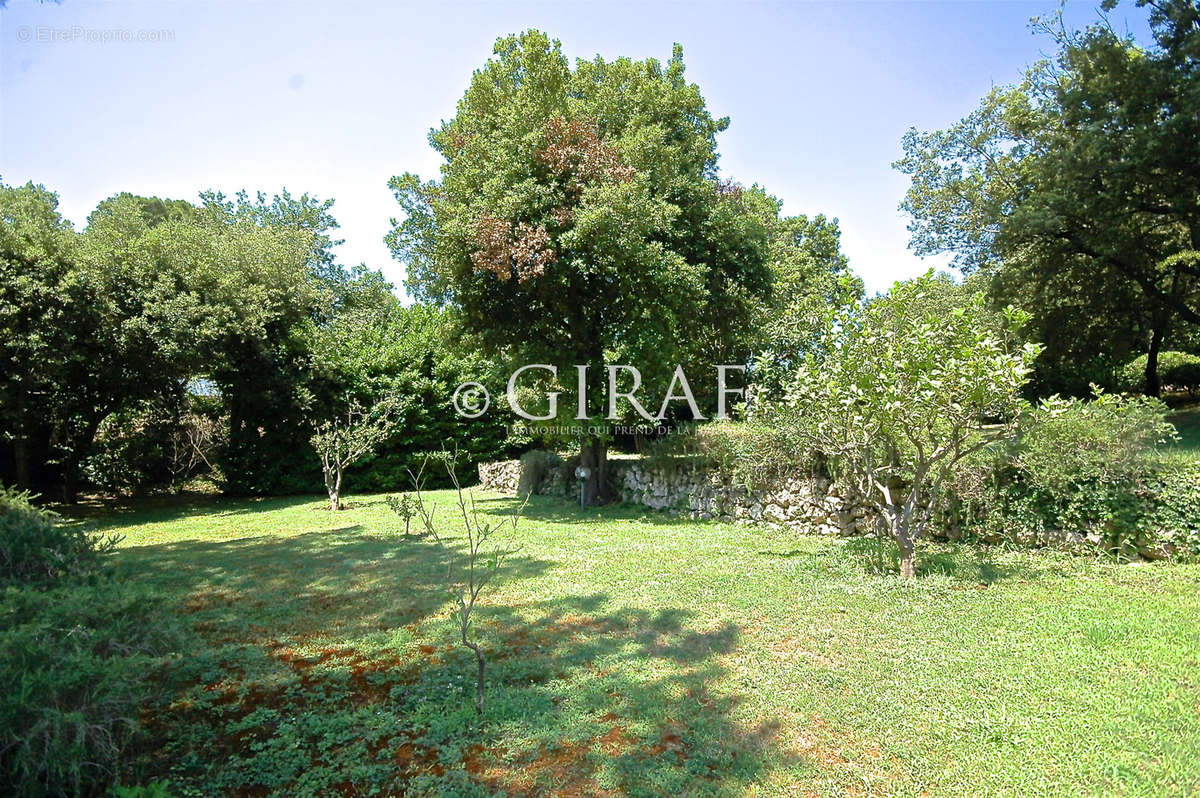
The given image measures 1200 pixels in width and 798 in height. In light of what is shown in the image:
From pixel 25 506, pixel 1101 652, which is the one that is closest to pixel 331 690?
pixel 25 506

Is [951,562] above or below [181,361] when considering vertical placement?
below

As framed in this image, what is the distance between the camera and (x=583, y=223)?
9.01 m

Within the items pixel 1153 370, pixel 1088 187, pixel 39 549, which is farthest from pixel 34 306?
pixel 1153 370

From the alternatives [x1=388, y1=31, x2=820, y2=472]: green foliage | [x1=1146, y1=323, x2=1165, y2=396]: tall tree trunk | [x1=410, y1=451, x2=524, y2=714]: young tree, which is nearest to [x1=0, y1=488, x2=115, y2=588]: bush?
[x1=410, y1=451, x2=524, y2=714]: young tree

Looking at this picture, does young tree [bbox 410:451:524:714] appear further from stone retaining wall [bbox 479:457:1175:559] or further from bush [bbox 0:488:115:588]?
stone retaining wall [bbox 479:457:1175:559]

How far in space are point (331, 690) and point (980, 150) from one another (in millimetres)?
20236

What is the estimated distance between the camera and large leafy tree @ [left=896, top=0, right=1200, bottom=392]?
11.8 metres

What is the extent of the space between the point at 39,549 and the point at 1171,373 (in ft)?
91.4

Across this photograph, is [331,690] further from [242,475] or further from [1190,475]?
[242,475]

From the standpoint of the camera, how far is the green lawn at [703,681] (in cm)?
281

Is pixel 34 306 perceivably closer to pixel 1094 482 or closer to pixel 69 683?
pixel 69 683

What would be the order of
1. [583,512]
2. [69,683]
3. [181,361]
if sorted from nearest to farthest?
[69,683]
[583,512]
[181,361]

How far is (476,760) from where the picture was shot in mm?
2959

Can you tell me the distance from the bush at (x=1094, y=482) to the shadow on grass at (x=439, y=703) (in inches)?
170
